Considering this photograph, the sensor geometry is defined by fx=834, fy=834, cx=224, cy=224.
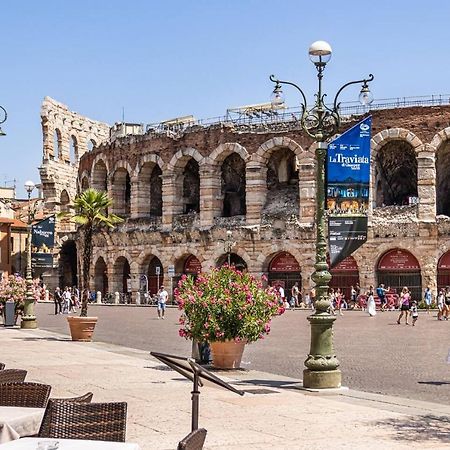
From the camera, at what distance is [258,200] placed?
47.1 m

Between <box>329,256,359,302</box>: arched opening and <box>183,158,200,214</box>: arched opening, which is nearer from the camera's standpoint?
<box>329,256,359,302</box>: arched opening

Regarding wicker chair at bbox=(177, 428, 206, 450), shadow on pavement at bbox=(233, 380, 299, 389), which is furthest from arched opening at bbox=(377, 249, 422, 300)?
wicker chair at bbox=(177, 428, 206, 450)

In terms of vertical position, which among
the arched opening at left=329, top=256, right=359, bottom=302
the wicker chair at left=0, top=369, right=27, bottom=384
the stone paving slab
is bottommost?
the stone paving slab

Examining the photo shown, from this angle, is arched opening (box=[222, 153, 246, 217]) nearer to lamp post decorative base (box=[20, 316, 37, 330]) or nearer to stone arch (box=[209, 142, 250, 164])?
stone arch (box=[209, 142, 250, 164])

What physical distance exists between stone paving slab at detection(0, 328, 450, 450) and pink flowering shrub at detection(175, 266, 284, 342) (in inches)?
33.1

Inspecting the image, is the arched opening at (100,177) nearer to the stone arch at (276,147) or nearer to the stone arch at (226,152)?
the stone arch at (226,152)

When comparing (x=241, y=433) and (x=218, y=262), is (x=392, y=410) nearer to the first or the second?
(x=241, y=433)

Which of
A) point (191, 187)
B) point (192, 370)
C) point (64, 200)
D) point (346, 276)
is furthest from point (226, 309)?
point (64, 200)

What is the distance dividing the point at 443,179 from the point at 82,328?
28.9 m

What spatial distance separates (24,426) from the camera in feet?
23.5

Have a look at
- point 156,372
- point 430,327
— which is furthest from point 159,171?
point 156,372

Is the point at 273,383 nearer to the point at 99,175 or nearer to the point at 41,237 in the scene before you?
the point at 41,237

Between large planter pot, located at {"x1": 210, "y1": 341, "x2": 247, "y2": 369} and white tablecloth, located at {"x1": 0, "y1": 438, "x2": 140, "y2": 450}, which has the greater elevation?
white tablecloth, located at {"x1": 0, "y1": 438, "x2": 140, "y2": 450}

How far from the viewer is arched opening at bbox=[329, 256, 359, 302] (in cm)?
4535
